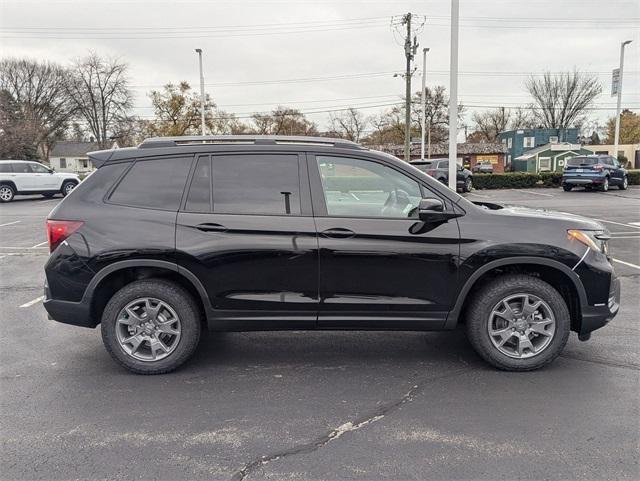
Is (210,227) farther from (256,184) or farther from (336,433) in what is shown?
(336,433)

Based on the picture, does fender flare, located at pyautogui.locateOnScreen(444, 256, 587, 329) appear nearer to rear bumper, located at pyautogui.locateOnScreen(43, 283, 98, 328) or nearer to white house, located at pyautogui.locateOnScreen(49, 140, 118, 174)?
rear bumper, located at pyautogui.locateOnScreen(43, 283, 98, 328)

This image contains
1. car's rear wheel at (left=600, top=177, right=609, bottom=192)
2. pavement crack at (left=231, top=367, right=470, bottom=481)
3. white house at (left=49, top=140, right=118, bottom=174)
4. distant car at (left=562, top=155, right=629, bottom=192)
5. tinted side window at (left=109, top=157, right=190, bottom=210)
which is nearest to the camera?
pavement crack at (left=231, top=367, right=470, bottom=481)

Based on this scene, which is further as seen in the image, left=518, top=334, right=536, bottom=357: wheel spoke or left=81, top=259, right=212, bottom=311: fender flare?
left=518, top=334, right=536, bottom=357: wheel spoke

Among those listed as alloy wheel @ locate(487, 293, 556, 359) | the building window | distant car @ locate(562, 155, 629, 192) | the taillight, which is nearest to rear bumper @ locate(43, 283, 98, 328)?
the taillight

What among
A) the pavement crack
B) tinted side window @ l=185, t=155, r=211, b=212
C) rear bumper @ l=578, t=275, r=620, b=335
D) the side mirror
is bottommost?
the pavement crack

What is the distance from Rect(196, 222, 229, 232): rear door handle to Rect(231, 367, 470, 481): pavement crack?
5.65 ft

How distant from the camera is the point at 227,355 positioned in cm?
448

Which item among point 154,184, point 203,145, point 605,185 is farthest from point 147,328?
point 605,185

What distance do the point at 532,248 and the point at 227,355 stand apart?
2762mm

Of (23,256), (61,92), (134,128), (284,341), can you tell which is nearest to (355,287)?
(284,341)

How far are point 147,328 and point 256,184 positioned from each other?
1.46 meters

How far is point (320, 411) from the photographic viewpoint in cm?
343

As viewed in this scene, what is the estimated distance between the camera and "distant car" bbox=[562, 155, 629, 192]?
969 inches

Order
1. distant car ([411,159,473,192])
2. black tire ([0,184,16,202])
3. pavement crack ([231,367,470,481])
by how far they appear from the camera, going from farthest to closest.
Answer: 1. black tire ([0,184,16,202])
2. distant car ([411,159,473,192])
3. pavement crack ([231,367,470,481])
